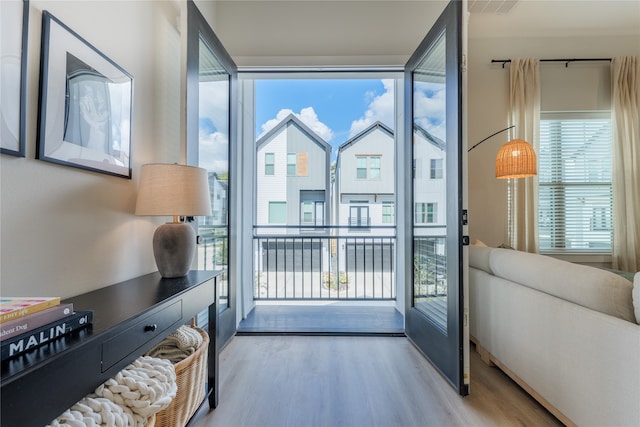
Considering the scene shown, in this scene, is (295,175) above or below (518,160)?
above

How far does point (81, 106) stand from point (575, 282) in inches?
92.5

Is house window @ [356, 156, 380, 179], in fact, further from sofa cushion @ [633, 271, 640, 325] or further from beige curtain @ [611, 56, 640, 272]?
sofa cushion @ [633, 271, 640, 325]

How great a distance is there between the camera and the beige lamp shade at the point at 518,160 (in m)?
2.38

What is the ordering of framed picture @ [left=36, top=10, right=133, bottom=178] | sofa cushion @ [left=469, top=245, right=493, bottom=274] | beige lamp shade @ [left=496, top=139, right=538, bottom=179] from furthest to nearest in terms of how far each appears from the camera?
beige lamp shade @ [left=496, top=139, right=538, bottom=179], sofa cushion @ [left=469, top=245, right=493, bottom=274], framed picture @ [left=36, top=10, right=133, bottom=178]

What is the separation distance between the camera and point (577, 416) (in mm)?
1320

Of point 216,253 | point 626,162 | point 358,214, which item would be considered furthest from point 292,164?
point 626,162

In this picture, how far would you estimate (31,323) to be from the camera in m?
0.66

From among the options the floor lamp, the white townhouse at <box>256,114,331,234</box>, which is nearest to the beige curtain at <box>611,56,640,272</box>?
the floor lamp

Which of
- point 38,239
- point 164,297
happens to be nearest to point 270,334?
point 164,297

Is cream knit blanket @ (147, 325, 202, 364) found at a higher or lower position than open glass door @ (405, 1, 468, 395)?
lower

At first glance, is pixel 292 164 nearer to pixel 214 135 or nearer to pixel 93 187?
pixel 214 135

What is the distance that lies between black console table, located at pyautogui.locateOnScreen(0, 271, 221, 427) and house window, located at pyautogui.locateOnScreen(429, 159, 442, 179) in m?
1.72

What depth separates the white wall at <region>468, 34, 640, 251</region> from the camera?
9.83 feet

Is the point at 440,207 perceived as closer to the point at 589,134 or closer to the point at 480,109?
the point at 480,109
